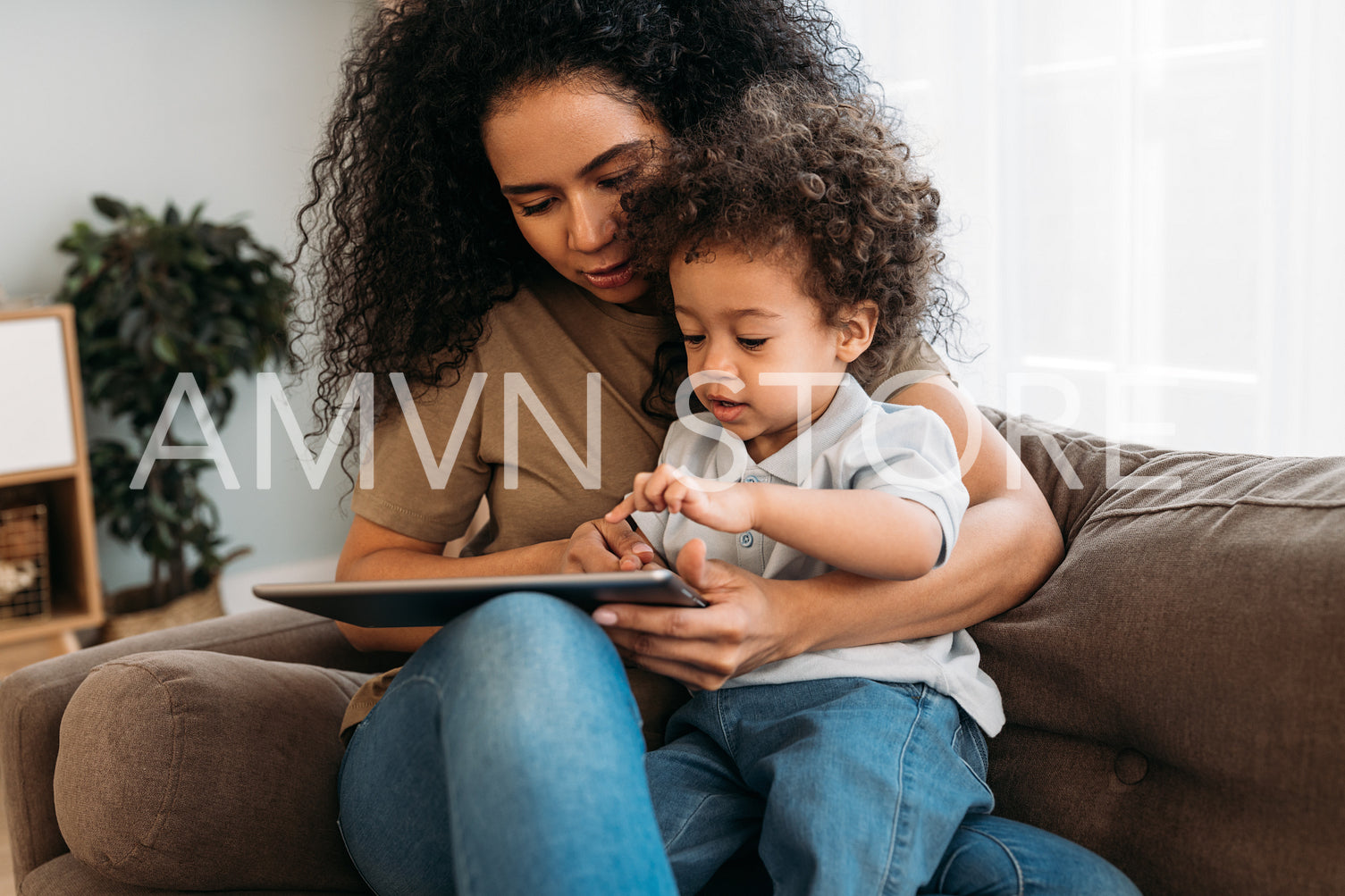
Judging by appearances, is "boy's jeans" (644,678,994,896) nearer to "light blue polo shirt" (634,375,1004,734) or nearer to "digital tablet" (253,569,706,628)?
"light blue polo shirt" (634,375,1004,734)

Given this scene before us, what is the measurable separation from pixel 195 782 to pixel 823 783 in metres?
0.62

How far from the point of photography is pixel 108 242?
280cm

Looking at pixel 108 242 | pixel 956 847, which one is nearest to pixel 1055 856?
pixel 956 847

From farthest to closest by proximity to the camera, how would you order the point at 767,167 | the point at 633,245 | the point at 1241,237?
the point at 1241,237
the point at 633,245
the point at 767,167

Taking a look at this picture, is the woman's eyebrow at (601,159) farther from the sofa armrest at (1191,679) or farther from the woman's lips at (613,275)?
the sofa armrest at (1191,679)

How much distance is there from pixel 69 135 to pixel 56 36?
283mm

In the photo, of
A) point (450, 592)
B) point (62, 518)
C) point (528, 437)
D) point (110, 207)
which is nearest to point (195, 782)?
point (450, 592)

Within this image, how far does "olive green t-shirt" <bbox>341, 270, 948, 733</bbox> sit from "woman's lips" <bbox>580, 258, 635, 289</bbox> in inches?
3.2

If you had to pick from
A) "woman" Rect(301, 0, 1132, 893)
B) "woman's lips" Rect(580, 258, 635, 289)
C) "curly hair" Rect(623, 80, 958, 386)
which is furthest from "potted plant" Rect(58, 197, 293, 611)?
"curly hair" Rect(623, 80, 958, 386)

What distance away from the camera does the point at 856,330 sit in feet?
3.73

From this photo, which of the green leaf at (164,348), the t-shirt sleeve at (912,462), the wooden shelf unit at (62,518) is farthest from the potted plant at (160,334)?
the t-shirt sleeve at (912,462)

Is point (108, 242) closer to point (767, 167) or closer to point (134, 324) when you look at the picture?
point (134, 324)

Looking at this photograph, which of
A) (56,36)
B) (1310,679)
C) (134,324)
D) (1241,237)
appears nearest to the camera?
(1310,679)

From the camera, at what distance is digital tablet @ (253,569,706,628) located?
0.78 meters
